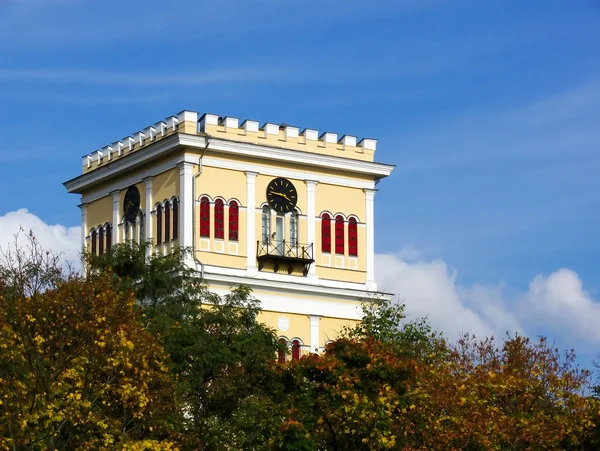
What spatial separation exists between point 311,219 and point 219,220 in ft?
17.3

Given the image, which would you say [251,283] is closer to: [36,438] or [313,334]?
[313,334]

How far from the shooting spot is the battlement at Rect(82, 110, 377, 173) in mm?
83375

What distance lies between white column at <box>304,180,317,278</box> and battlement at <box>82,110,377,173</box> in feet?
5.94

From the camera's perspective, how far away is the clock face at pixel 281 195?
279 ft

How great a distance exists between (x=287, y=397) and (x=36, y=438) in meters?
10.9

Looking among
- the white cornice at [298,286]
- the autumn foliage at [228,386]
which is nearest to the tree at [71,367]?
the autumn foliage at [228,386]

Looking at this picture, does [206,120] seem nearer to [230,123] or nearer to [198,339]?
[230,123]

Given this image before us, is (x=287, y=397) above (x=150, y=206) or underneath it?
underneath

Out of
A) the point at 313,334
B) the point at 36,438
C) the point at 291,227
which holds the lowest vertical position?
the point at 36,438

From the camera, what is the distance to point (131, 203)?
86.7 m

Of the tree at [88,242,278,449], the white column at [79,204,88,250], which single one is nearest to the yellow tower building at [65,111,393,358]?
the white column at [79,204,88,250]

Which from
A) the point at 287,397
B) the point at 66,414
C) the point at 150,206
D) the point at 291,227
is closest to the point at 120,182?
the point at 150,206

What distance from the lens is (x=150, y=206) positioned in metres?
84.8

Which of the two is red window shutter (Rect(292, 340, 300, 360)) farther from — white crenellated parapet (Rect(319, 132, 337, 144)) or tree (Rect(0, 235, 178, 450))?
tree (Rect(0, 235, 178, 450))
